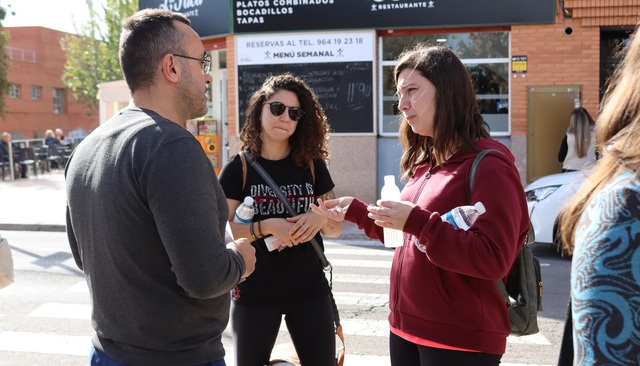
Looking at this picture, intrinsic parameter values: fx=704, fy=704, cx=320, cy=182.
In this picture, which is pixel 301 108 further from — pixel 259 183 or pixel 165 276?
pixel 165 276

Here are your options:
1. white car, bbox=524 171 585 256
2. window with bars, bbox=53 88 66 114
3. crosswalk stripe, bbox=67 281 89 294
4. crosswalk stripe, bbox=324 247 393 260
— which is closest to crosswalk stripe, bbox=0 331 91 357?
crosswalk stripe, bbox=67 281 89 294

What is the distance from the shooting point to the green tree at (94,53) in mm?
40906

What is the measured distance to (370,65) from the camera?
46.0ft

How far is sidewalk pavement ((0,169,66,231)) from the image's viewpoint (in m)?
14.1

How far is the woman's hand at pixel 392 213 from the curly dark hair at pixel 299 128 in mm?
1221

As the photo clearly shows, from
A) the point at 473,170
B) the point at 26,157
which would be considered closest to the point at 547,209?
the point at 473,170

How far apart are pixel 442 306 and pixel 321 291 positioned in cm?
105

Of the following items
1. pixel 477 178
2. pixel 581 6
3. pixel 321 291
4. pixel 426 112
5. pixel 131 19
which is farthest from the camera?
pixel 581 6

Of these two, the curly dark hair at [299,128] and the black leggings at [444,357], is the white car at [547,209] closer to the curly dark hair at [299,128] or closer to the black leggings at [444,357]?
the curly dark hair at [299,128]

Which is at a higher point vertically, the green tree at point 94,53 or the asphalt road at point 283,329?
the green tree at point 94,53

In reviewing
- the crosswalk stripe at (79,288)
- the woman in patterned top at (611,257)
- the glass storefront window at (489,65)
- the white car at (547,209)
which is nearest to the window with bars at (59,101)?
the glass storefront window at (489,65)

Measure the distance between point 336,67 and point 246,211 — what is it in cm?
1091

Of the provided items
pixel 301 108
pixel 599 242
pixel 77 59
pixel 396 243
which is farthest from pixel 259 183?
pixel 77 59

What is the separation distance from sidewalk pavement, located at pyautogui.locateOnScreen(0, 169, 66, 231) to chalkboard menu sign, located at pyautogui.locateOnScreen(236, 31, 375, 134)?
18.2ft
